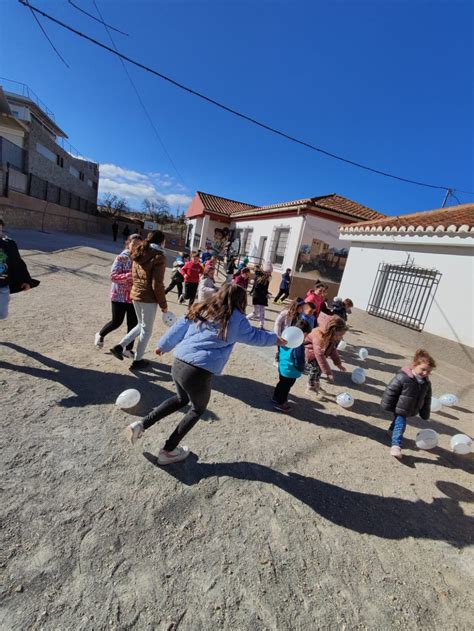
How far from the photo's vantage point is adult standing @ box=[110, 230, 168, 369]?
12.3 ft

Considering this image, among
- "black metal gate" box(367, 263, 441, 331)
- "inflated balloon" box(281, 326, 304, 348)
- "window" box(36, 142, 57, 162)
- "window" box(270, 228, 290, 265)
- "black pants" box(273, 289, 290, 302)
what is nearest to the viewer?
"inflated balloon" box(281, 326, 304, 348)

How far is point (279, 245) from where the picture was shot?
1476cm

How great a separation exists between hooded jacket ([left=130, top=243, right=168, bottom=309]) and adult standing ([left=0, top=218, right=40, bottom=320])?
1.19 meters

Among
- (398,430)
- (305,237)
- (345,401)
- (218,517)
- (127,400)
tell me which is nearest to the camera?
→ (218,517)

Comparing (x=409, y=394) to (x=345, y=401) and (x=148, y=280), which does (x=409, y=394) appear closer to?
(x=345, y=401)

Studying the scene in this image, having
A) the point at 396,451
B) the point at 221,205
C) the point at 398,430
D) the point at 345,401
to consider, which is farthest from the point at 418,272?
the point at 221,205

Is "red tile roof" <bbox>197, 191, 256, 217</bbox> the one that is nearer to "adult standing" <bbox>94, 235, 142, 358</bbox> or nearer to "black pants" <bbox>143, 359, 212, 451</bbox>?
"adult standing" <bbox>94, 235, 142, 358</bbox>

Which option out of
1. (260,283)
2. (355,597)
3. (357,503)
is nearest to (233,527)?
(355,597)

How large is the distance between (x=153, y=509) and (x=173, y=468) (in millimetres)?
420

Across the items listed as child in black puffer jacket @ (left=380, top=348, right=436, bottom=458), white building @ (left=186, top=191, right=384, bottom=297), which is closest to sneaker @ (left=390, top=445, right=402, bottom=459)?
child in black puffer jacket @ (left=380, top=348, right=436, bottom=458)

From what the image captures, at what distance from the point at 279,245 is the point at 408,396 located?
39.6ft

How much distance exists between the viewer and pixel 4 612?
150 cm

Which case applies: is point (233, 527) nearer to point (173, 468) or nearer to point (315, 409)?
point (173, 468)

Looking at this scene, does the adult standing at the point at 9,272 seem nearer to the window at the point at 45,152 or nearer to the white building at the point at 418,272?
the white building at the point at 418,272
